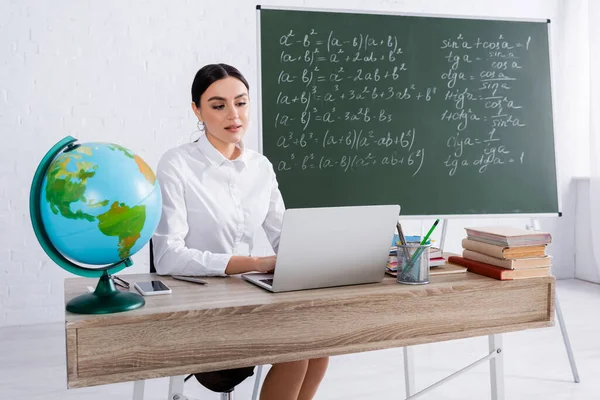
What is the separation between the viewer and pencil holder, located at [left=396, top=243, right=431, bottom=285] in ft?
4.29

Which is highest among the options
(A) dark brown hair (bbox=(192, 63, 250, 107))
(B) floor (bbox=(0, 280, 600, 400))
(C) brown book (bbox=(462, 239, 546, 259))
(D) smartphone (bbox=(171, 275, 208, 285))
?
(A) dark brown hair (bbox=(192, 63, 250, 107))

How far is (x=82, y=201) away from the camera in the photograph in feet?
3.28

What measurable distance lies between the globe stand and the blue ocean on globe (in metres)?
0.05

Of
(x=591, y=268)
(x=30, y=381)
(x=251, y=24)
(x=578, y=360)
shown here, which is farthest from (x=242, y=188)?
(x=591, y=268)

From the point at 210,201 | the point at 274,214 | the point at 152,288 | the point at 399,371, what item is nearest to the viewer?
the point at 152,288

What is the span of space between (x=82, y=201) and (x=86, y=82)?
2687 millimetres

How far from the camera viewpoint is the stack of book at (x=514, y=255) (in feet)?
4.40

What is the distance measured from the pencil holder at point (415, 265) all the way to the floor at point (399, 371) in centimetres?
119

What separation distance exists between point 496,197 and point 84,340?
1.98 meters

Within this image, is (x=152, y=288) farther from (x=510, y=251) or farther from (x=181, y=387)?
(x=510, y=251)

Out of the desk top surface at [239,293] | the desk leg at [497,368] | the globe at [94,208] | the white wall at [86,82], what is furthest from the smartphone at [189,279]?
the white wall at [86,82]

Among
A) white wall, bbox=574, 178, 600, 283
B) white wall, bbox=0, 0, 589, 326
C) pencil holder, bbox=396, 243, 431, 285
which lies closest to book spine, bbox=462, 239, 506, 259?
pencil holder, bbox=396, 243, 431, 285

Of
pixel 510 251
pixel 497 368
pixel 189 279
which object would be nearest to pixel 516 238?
pixel 510 251

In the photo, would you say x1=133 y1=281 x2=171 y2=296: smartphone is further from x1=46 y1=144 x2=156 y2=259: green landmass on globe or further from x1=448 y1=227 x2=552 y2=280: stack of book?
x1=448 y1=227 x2=552 y2=280: stack of book
